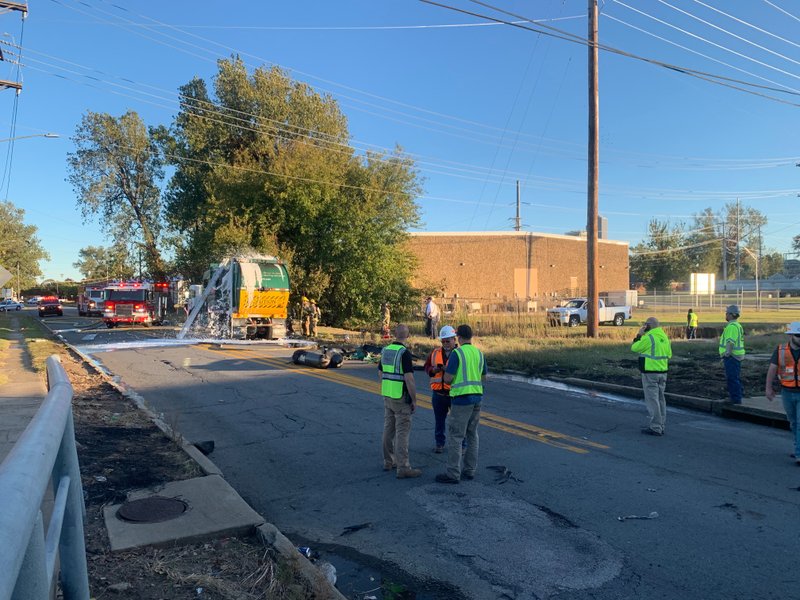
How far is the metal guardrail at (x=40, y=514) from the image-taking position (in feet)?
4.17

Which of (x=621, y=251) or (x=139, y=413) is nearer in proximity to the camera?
(x=139, y=413)

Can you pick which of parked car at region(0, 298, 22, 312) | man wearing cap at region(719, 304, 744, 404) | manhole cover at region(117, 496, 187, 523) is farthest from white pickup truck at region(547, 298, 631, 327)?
parked car at region(0, 298, 22, 312)

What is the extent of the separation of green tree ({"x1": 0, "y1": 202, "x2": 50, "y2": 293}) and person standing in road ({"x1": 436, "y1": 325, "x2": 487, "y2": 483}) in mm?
67223

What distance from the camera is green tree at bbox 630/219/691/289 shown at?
88.4 meters

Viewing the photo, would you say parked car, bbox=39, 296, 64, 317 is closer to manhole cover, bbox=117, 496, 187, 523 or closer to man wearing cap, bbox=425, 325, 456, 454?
man wearing cap, bbox=425, 325, 456, 454

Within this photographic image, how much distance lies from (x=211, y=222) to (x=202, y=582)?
26.4 m

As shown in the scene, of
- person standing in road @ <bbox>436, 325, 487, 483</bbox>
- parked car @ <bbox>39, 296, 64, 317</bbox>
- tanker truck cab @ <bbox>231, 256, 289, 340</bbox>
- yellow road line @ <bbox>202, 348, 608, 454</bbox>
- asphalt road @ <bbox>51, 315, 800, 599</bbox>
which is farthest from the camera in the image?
parked car @ <bbox>39, 296, 64, 317</bbox>

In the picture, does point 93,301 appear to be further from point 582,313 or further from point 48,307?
point 582,313

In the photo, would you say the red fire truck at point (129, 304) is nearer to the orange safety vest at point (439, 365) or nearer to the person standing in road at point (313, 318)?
the person standing in road at point (313, 318)

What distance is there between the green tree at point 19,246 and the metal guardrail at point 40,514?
228 ft

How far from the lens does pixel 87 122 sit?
42469 mm

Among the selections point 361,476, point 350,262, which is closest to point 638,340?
point 361,476

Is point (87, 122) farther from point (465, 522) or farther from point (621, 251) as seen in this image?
point (621, 251)

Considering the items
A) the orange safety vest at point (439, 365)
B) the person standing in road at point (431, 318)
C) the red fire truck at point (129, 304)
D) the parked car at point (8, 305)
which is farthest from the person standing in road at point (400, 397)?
the parked car at point (8, 305)
